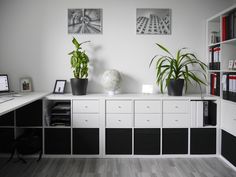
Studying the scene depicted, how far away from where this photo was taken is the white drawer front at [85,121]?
3.56 metres

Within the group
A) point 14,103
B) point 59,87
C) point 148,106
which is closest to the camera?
point 14,103

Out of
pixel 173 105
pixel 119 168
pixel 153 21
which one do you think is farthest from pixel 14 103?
pixel 153 21

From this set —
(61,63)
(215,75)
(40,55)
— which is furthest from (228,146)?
(40,55)

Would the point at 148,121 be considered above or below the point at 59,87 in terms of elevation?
below

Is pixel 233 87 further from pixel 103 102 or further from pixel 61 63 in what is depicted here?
pixel 61 63

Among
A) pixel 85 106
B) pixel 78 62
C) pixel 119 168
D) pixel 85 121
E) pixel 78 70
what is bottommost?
pixel 119 168

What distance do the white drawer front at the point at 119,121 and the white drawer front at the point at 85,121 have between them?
159mm

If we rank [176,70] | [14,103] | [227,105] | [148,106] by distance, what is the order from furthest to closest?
[176,70] → [148,106] → [227,105] → [14,103]

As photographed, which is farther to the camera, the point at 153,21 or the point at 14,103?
the point at 153,21

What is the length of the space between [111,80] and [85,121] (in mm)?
653

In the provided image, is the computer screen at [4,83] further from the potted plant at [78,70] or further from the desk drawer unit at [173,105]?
the desk drawer unit at [173,105]

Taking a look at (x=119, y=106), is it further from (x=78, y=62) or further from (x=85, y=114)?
(x=78, y=62)

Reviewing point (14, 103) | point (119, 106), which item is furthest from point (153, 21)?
point (14, 103)

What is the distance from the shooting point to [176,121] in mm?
3566
